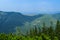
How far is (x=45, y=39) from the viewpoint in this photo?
4462 cm

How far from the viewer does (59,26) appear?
89.4 m

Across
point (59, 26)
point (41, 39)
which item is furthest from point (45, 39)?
point (59, 26)

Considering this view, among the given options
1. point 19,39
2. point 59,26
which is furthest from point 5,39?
point 59,26

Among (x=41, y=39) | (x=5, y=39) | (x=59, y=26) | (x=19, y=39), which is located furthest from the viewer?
(x=59, y=26)

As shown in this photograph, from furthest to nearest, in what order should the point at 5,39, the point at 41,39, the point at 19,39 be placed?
the point at 5,39 → the point at 19,39 → the point at 41,39

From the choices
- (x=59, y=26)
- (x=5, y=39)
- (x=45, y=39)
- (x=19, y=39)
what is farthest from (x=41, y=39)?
(x=59, y=26)

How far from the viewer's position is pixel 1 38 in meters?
54.3

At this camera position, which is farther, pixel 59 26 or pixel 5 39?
pixel 59 26

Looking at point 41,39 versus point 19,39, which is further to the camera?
point 19,39

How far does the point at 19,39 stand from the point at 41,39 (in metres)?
6.35

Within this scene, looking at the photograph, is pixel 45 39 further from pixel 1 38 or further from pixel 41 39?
pixel 1 38

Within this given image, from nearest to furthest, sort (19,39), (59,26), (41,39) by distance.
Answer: (41,39)
(19,39)
(59,26)

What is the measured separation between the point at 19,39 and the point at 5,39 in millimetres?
5843

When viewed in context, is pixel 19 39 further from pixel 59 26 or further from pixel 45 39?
pixel 59 26
